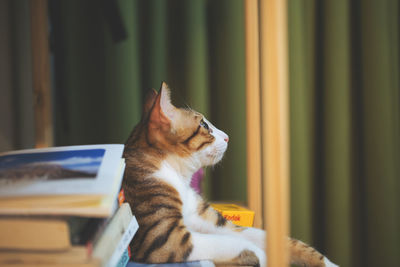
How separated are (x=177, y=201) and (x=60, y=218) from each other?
0.23m

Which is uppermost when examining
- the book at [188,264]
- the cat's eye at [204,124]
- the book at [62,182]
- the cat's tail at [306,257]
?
the cat's eye at [204,124]

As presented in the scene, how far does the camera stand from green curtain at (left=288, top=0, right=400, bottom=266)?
2.98ft

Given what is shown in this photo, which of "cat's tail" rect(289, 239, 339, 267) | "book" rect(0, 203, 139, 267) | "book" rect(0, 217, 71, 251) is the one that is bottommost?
"cat's tail" rect(289, 239, 339, 267)

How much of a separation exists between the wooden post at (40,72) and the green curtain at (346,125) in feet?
2.27

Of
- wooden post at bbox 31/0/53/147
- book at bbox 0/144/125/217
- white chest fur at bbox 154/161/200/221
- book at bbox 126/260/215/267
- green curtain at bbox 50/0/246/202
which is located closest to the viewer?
book at bbox 0/144/125/217

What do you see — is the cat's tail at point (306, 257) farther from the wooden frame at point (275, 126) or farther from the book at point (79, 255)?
the book at point (79, 255)

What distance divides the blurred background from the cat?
0.82 feet

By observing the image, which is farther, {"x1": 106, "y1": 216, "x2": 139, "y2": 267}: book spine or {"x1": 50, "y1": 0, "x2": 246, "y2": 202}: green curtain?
{"x1": 50, "y1": 0, "x2": 246, "y2": 202}: green curtain

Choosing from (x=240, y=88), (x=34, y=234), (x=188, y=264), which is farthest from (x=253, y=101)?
(x=34, y=234)

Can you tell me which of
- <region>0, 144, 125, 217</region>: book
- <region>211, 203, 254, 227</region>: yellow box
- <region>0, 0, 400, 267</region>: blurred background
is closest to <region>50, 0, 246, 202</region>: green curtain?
<region>0, 0, 400, 267</region>: blurred background

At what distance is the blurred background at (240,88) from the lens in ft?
2.76

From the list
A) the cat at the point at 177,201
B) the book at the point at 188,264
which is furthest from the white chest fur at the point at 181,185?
the book at the point at 188,264

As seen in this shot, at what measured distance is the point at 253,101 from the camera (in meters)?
0.65

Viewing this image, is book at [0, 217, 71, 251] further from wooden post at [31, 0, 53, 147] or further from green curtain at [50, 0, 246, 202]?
green curtain at [50, 0, 246, 202]
